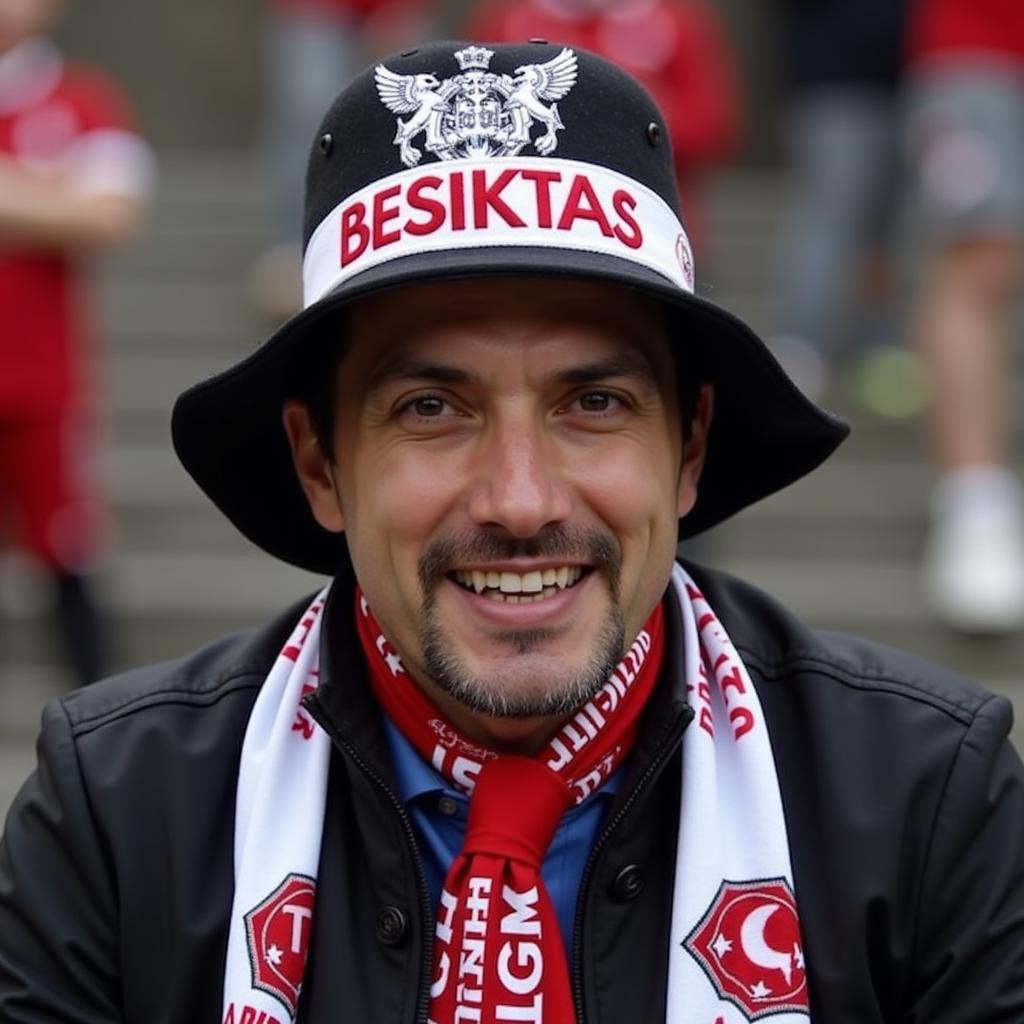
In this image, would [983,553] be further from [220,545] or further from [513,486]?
[513,486]

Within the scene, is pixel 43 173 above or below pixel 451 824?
above

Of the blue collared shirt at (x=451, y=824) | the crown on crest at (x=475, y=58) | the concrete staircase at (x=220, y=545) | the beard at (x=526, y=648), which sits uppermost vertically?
the concrete staircase at (x=220, y=545)

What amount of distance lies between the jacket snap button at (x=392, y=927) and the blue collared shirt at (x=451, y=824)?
0.25ft

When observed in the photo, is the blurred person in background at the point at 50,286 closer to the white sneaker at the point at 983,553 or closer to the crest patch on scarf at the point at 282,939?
the white sneaker at the point at 983,553

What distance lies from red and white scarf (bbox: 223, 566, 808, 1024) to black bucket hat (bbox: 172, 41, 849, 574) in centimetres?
33

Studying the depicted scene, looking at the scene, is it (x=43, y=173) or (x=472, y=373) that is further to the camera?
(x=43, y=173)

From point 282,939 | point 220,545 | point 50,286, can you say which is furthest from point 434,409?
point 220,545

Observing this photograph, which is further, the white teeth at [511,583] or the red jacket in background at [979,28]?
the red jacket in background at [979,28]

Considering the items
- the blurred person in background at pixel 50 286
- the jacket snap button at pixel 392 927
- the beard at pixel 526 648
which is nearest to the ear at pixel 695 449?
the beard at pixel 526 648

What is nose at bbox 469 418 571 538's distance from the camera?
2457mm

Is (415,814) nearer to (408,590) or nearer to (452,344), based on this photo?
(408,590)

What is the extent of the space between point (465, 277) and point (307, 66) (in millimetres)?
A: 5013

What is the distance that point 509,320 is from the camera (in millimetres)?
2518

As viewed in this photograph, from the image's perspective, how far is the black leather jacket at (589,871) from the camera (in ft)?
8.22
